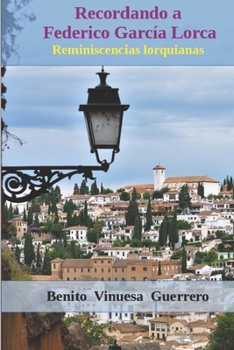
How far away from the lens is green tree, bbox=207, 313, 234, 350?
12.6m

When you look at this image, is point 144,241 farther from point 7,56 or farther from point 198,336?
point 198,336

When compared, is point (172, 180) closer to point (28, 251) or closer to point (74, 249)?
point (74, 249)

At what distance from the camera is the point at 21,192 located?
188 cm

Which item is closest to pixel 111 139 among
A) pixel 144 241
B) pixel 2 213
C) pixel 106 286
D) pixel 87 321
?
pixel 2 213

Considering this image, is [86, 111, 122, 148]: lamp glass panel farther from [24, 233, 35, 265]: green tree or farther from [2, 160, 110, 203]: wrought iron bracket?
[24, 233, 35, 265]: green tree

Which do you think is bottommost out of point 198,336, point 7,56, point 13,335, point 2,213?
point 198,336

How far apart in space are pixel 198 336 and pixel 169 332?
75.6 inches

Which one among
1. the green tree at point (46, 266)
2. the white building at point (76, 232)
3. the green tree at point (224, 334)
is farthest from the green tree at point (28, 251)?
the green tree at point (224, 334)

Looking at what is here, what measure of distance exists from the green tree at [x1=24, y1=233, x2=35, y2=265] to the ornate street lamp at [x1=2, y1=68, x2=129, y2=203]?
63.1 inches

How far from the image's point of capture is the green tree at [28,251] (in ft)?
11.5

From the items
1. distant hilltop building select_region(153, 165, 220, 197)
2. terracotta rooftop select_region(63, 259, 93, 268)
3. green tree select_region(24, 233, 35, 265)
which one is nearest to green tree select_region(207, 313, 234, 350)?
distant hilltop building select_region(153, 165, 220, 197)

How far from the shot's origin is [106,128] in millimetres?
1854

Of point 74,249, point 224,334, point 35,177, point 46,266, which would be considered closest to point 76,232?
point 74,249

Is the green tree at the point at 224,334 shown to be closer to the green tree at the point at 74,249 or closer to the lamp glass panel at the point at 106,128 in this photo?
the green tree at the point at 74,249
